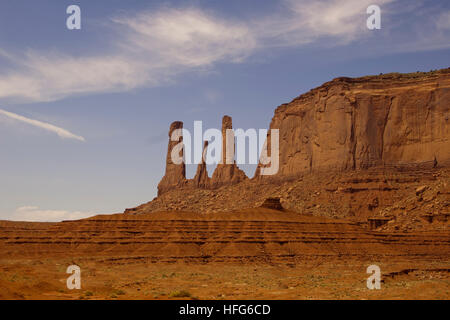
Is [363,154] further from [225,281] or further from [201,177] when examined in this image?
[225,281]

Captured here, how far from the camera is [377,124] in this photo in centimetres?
11400

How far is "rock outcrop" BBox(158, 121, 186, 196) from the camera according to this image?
523ft

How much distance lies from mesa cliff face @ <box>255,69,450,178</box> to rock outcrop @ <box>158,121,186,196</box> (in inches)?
1668

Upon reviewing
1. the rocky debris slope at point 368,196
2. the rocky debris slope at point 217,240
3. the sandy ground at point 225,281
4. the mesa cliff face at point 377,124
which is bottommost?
the sandy ground at point 225,281

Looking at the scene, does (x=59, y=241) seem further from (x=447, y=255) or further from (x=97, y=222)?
(x=447, y=255)

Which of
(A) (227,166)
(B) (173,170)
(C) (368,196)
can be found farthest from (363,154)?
(B) (173,170)

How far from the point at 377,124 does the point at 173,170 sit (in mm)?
67578

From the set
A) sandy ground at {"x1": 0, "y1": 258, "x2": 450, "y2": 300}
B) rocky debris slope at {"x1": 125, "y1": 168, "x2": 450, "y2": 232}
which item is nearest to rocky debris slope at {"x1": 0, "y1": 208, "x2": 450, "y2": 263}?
sandy ground at {"x1": 0, "y1": 258, "x2": 450, "y2": 300}

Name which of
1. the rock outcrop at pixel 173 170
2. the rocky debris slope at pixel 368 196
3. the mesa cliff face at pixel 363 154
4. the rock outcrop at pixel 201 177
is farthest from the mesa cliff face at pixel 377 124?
the rock outcrop at pixel 173 170

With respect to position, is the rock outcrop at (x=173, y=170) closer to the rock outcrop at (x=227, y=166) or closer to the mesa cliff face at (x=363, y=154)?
the rock outcrop at (x=227, y=166)

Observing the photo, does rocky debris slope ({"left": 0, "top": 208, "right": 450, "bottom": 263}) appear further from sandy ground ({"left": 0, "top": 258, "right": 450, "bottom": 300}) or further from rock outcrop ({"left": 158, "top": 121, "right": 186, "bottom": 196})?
rock outcrop ({"left": 158, "top": 121, "right": 186, "bottom": 196})

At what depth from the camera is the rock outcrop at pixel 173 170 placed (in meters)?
160

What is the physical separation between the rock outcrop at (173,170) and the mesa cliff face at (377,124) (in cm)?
4238
